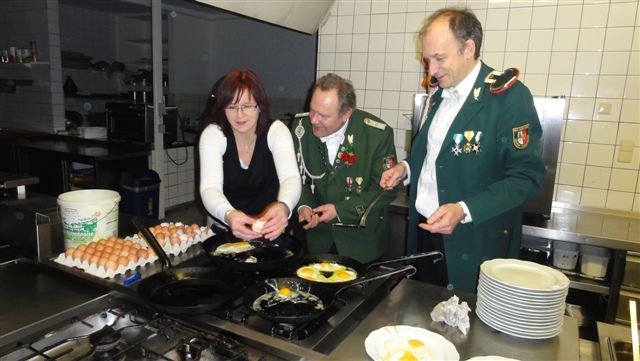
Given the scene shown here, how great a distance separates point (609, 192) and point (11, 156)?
512cm

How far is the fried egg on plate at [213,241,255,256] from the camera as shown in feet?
5.00

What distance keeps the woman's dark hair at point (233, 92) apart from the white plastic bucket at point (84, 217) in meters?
0.50

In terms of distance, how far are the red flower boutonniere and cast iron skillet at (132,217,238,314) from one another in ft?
3.02

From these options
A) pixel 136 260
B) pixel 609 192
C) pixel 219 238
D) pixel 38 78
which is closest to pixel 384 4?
pixel 609 192

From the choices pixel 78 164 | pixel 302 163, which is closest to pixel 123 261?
pixel 302 163

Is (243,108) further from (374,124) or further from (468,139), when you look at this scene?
(468,139)

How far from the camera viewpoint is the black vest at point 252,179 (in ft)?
6.03

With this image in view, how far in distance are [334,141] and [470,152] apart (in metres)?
0.70

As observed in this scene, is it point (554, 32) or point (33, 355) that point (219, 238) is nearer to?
point (33, 355)

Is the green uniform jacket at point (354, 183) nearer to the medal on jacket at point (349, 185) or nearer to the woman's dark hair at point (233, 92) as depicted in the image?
the medal on jacket at point (349, 185)

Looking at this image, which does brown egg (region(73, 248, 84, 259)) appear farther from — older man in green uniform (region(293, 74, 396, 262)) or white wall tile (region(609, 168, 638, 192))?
white wall tile (region(609, 168, 638, 192))

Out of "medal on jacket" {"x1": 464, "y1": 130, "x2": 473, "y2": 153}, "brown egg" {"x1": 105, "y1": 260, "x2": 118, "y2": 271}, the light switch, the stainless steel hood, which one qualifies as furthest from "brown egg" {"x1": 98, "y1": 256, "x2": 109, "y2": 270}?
the light switch

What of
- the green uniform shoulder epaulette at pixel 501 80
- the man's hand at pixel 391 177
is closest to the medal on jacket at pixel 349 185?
the man's hand at pixel 391 177

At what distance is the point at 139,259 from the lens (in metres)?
1.45
